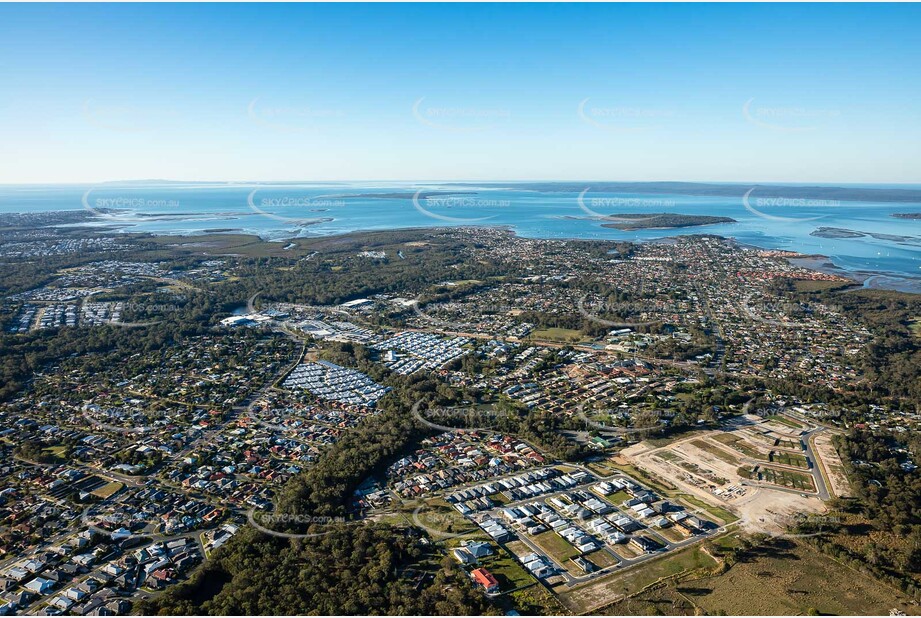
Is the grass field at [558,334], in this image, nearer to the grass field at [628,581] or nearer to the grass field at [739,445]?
the grass field at [739,445]

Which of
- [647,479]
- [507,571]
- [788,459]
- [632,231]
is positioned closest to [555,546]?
[507,571]

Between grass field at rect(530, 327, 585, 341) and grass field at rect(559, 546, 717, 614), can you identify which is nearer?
grass field at rect(559, 546, 717, 614)

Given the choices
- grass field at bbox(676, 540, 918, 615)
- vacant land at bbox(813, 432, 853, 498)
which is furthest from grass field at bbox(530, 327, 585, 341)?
grass field at bbox(676, 540, 918, 615)

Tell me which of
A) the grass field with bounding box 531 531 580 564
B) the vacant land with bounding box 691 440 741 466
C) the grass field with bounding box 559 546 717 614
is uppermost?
the vacant land with bounding box 691 440 741 466

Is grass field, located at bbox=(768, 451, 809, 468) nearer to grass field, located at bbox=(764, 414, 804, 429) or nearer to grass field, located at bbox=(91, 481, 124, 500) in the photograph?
grass field, located at bbox=(764, 414, 804, 429)

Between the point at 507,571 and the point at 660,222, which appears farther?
the point at 660,222

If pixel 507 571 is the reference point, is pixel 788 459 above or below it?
above

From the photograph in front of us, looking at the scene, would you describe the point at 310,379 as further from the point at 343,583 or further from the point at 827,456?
the point at 827,456

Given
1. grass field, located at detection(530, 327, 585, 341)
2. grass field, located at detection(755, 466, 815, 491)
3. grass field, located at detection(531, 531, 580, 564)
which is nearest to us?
grass field, located at detection(531, 531, 580, 564)

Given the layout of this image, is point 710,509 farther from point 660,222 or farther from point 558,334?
point 660,222

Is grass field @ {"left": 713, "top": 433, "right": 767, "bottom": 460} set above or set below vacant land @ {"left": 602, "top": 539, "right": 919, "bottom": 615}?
above

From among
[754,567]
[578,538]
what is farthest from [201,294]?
[754,567]

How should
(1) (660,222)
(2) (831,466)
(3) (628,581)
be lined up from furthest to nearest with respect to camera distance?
1. (1) (660,222)
2. (2) (831,466)
3. (3) (628,581)
